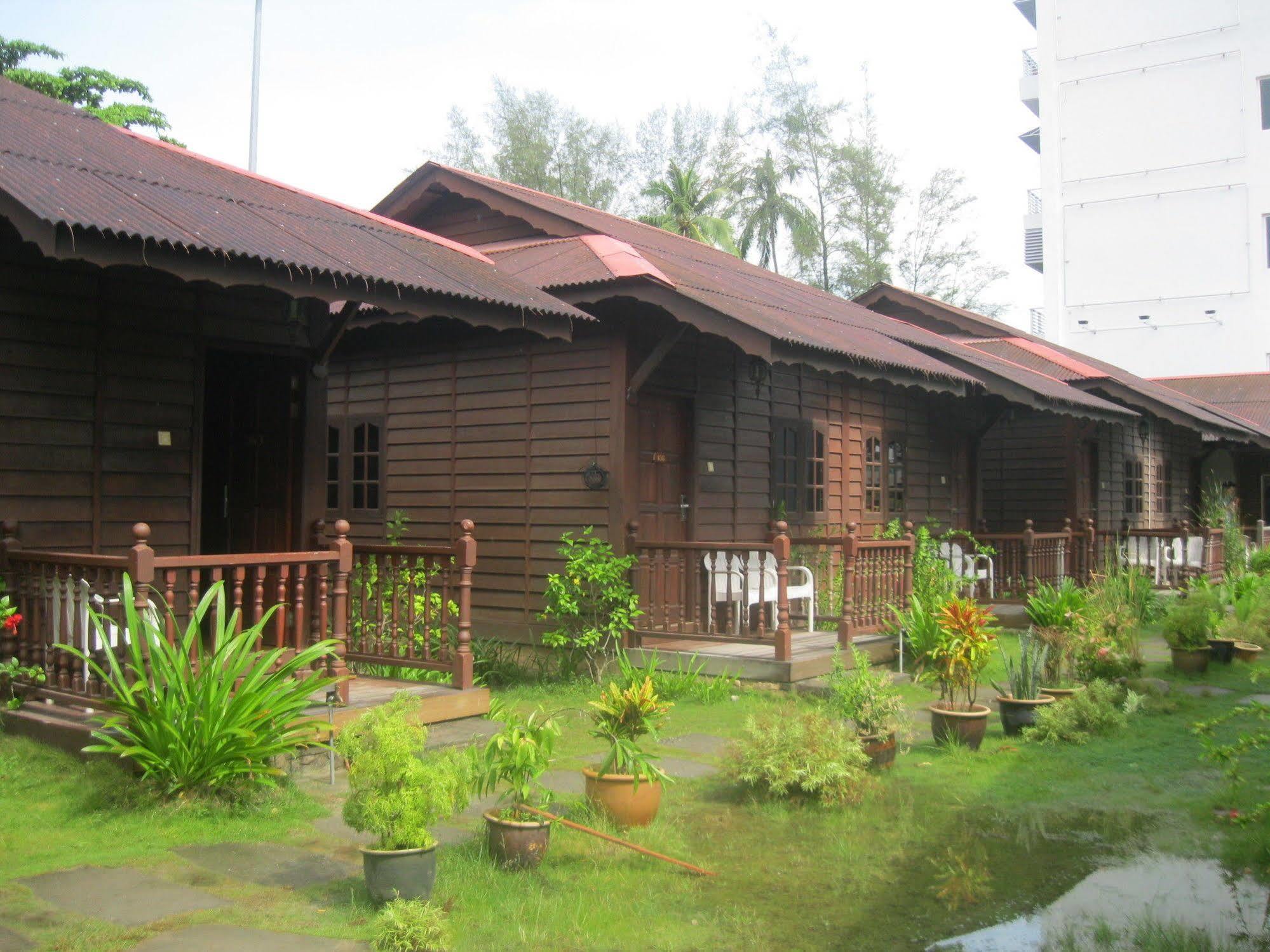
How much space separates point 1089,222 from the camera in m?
40.2

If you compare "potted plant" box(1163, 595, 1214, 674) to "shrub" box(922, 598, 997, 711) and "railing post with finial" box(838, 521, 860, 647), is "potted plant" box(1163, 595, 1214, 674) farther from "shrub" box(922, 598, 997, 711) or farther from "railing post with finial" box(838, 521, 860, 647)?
"shrub" box(922, 598, 997, 711)

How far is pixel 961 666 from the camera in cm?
755

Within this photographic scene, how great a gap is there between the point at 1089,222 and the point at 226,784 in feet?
132

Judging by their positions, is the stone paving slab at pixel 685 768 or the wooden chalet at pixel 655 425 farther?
the wooden chalet at pixel 655 425

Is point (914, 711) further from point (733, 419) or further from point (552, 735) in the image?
point (552, 735)

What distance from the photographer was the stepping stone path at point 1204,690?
9.58m

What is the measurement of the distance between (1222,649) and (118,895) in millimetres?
10119

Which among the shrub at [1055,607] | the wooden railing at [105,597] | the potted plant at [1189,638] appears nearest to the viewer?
the wooden railing at [105,597]

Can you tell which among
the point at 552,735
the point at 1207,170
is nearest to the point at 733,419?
the point at 552,735

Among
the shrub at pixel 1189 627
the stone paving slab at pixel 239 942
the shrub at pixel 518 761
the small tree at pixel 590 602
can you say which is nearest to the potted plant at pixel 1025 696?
the shrub at pixel 1189 627

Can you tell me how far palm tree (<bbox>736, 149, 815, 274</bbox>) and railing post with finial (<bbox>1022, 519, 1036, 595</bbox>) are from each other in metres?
25.9

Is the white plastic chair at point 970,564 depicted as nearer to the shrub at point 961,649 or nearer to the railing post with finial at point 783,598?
the railing post with finial at point 783,598

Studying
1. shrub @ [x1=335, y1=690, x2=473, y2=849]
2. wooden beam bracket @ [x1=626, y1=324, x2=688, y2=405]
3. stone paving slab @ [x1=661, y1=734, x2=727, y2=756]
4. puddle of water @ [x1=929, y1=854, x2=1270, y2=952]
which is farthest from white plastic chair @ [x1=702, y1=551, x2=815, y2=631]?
shrub @ [x1=335, y1=690, x2=473, y2=849]

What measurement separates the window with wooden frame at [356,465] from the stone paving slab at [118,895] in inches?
310
